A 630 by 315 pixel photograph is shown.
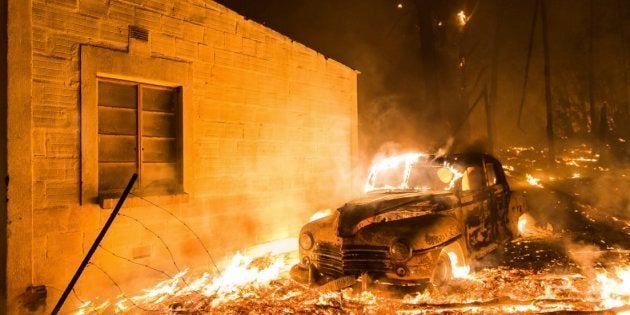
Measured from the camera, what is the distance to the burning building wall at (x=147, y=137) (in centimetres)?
495

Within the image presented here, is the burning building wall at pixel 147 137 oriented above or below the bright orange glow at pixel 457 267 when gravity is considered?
above

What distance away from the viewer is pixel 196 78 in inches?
259

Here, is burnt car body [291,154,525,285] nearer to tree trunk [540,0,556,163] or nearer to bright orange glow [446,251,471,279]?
bright orange glow [446,251,471,279]

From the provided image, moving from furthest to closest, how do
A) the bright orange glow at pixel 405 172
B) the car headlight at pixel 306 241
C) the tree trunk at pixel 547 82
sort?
the tree trunk at pixel 547 82
the bright orange glow at pixel 405 172
the car headlight at pixel 306 241

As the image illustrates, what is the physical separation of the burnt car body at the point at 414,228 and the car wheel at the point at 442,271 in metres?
0.01

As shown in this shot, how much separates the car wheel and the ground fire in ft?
0.31

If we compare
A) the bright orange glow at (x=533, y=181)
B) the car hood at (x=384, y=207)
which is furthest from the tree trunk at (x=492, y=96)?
the car hood at (x=384, y=207)

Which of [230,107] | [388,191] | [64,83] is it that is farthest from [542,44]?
[64,83]

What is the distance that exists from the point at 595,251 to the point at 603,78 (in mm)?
9201

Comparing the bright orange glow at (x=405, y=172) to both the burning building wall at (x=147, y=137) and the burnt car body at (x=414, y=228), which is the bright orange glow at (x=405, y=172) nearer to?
the burnt car body at (x=414, y=228)

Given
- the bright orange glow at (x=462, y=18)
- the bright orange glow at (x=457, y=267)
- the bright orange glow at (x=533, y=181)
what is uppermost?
the bright orange glow at (x=462, y=18)

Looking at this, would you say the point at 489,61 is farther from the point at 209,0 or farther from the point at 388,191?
the point at 209,0

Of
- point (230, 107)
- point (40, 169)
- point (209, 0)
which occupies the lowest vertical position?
point (40, 169)

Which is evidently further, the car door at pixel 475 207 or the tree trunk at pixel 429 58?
the tree trunk at pixel 429 58
